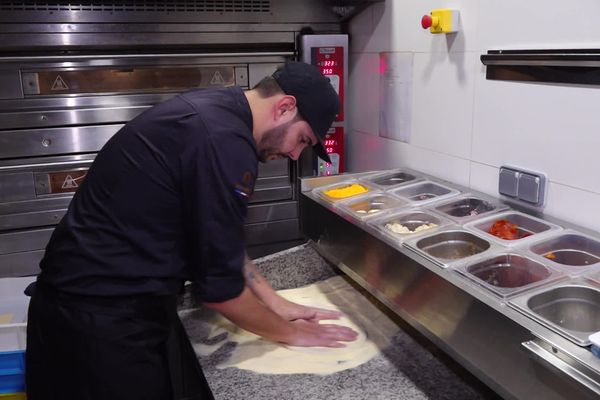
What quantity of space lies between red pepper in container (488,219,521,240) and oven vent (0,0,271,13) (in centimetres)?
127

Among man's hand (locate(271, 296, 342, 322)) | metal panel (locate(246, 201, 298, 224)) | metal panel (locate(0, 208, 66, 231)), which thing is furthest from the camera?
metal panel (locate(246, 201, 298, 224))

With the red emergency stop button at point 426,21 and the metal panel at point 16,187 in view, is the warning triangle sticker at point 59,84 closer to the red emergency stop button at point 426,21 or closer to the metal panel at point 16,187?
the metal panel at point 16,187

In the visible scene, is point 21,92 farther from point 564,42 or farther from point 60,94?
point 564,42

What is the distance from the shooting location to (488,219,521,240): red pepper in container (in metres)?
1.40

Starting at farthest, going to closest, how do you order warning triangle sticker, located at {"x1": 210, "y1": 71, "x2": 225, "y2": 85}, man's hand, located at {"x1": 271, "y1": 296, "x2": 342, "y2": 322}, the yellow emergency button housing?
warning triangle sticker, located at {"x1": 210, "y1": 71, "x2": 225, "y2": 85}, the yellow emergency button housing, man's hand, located at {"x1": 271, "y1": 296, "x2": 342, "y2": 322}

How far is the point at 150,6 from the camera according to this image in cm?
205

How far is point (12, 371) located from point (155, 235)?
79 cm

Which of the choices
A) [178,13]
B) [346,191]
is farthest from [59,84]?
[346,191]

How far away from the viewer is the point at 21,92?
6.43ft

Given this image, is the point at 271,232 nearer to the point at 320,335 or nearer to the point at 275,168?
the point at 275,168

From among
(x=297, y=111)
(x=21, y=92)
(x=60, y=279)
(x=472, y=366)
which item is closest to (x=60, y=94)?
(x=21, y=92)

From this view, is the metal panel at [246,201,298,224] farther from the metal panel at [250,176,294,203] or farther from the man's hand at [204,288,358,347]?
the man's hand at [204,288,358,347]

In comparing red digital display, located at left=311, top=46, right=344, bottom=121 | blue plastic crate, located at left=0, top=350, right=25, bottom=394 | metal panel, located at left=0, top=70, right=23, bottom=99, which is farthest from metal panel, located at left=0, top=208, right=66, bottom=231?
red digital display, located at left=311, top=46, right=344, bottom=121

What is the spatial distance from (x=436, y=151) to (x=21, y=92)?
4.79ft
